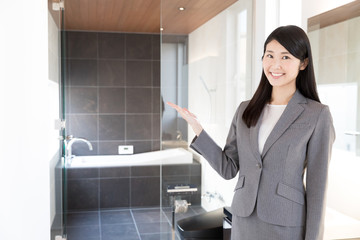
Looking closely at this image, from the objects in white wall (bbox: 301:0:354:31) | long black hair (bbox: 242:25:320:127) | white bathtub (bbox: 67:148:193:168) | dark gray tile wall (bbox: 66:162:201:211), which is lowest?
dark gray tile wall (bbox: 66:162:201:211)

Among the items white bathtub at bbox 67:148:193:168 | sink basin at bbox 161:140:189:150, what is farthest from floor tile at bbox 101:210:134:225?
sink basin at bbox 161:140:189:150

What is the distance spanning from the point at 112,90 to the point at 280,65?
435cm

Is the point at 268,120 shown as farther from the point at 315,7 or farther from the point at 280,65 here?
the point at 315,7

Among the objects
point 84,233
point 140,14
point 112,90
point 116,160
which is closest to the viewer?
point 84,233

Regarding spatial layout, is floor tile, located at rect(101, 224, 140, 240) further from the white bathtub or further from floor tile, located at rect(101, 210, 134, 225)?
the white bathtub

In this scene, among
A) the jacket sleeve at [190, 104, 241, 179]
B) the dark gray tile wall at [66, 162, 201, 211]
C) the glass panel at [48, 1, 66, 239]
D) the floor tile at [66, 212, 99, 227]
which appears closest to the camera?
the jacket sleeve at [190, 104, 241, 179]

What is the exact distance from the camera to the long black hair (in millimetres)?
1515

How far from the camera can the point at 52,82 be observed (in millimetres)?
2285

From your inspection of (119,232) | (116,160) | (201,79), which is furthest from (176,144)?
(116,160)

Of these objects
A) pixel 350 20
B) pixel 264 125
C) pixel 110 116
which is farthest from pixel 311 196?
pixel 110 116

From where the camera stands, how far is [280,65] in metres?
1.54

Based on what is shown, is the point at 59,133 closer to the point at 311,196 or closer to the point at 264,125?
the point at 264,125

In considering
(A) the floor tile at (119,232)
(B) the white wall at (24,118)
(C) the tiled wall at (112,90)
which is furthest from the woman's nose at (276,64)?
(C) the tiled wall at (112,90)

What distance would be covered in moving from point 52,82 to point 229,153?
1.16 m
